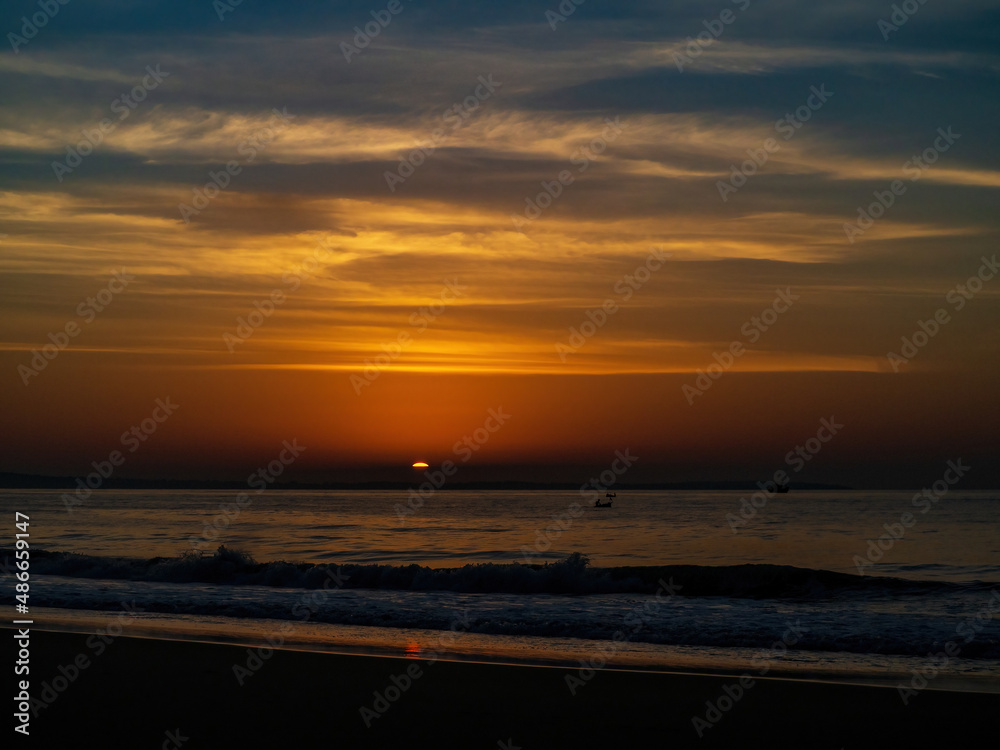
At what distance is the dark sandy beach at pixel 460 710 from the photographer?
746cm

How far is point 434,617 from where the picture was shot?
1627 centimetres

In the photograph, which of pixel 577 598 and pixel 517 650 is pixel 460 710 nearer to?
pixel 517 650

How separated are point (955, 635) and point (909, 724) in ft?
23.9

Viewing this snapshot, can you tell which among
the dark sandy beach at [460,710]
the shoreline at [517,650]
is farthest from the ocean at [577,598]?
the dark sandy beach at [460,710]

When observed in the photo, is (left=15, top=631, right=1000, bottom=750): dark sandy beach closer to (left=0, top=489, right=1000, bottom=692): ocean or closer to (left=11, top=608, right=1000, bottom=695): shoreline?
(left=11, top=608, right=1000, bottom=695): shoreline

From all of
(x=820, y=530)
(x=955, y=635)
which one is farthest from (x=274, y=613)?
(x=820, y=530)

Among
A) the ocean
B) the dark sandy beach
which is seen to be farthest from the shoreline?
the dark sandy beach

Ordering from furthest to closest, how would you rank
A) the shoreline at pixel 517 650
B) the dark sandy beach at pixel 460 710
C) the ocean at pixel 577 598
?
the ocean at pixel 577 598 → the shoreline at pixel 517 650 → the dark sandy beach at pixel 460 710

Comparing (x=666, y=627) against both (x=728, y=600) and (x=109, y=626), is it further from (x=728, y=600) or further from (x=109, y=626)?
(x=109, y=626)

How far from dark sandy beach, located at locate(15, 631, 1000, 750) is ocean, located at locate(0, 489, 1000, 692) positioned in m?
1.45

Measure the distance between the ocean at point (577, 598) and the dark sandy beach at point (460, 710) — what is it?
1451 millimetres

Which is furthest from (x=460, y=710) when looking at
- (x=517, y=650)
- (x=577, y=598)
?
(x=577, y=598)

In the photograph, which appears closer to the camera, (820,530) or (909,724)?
(909,724)

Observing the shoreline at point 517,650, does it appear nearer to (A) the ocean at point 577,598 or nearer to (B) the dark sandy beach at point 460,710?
(A) the ocean at point 577,598
